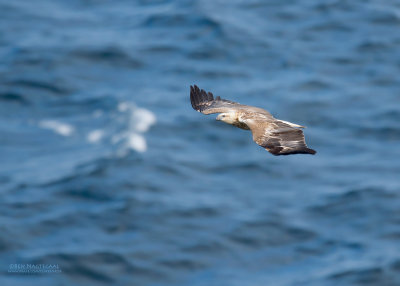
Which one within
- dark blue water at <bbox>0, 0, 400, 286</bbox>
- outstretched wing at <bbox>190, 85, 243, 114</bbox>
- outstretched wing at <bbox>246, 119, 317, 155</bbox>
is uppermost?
outstretched wing at <bbox>190, 85, 243, 114</bbox>

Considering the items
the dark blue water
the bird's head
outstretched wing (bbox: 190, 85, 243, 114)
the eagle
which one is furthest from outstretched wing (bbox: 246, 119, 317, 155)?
the dark blue water

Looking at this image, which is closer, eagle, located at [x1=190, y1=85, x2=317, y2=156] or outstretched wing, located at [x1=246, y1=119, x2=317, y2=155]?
outstretched wing, located at [x1=246, y1=119, x2=317, y2=155]

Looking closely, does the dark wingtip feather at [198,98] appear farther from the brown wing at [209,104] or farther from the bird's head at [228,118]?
the bird's head at [228,118]

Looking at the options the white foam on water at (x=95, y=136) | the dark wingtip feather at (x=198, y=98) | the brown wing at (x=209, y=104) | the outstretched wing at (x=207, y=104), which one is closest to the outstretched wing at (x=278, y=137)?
the brown wing at (x=209, y=104)

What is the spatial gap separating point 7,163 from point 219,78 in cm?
1692

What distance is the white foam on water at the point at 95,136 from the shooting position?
4916cm

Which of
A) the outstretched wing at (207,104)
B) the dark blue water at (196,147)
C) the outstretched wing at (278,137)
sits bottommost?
the dark blue water at (196,147)

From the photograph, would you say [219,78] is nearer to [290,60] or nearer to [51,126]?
[290,60]

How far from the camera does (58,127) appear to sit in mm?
52750

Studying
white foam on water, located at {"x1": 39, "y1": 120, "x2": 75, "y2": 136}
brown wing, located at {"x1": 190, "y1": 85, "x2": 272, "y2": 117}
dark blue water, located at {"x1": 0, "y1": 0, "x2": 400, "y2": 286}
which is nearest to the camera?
brown wing, located at {"x1": 190, "y1": 85, "x2": 272, "y2": 117}

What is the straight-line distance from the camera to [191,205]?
46.2 m

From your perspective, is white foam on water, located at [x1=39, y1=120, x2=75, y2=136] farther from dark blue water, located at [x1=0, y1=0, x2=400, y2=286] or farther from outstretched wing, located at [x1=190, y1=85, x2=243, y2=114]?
outstretched wing, located at [x1=190, y1=85, x2=243, y2=114]

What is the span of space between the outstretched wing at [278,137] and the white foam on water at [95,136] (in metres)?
34.6

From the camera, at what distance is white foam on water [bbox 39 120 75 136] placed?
51316 mm
